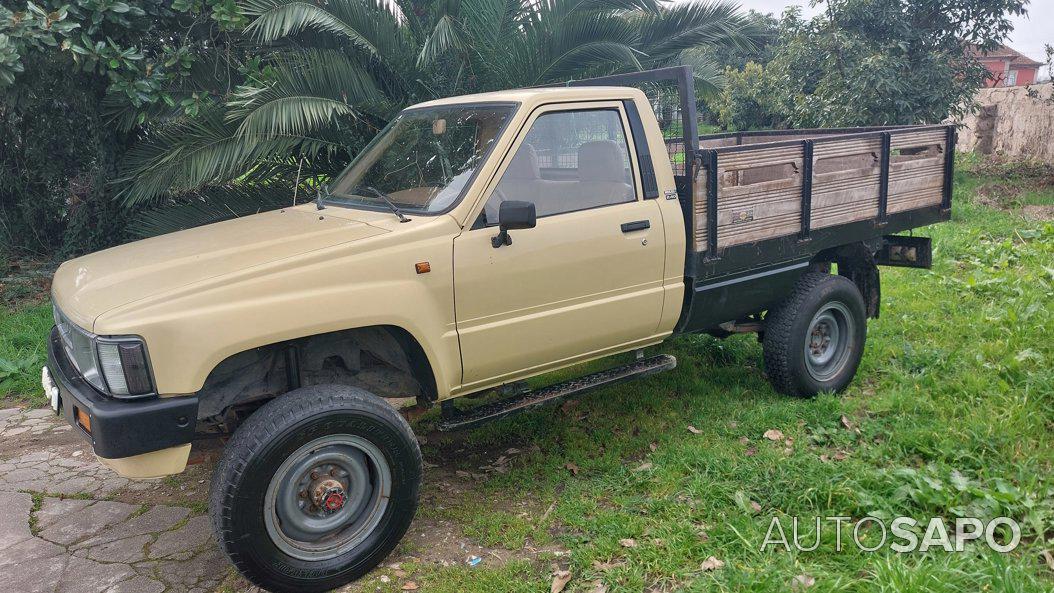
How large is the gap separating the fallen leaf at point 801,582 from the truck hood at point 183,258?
2.35 meters

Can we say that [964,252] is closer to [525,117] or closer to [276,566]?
[525,117]

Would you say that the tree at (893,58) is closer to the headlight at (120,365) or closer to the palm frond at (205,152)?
the palm frond at (205,152)

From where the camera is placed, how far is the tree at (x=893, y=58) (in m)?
13.2

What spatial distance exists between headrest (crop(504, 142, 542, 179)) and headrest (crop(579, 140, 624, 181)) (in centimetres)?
32

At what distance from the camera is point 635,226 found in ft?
14.4

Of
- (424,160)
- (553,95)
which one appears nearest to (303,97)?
(424,160)

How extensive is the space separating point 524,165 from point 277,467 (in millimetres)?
1893

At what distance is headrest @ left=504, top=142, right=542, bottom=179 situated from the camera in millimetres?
4059

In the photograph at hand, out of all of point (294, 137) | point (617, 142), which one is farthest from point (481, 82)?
point (617, 142)

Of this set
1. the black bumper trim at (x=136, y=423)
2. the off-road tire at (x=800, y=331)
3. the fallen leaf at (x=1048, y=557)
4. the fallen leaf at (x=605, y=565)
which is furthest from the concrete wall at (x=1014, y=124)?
the black bumper trim at (x=136, y=423)

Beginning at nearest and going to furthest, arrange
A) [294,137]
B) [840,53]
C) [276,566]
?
[276,566] < [294,137] < [840,53]

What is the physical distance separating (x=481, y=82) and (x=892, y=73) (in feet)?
27.7

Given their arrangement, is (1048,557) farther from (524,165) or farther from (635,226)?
(524,165)

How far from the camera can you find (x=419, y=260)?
12.1 ft
